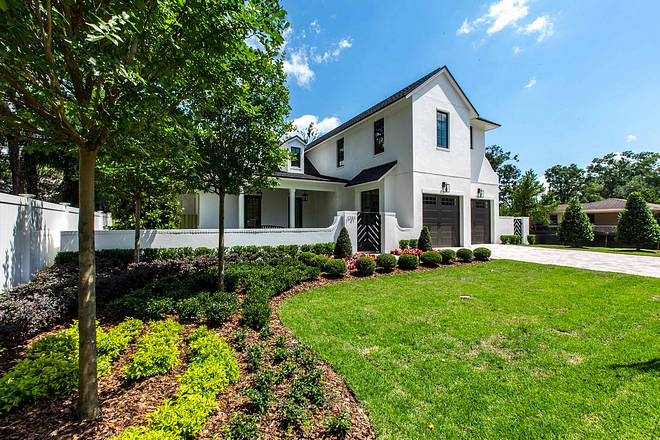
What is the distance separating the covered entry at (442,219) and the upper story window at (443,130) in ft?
9.69

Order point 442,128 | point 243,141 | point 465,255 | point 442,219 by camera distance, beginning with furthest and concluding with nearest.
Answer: point 442,128 → point 442,219 → point 465,255 → point 243,141

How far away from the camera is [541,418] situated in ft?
7.95

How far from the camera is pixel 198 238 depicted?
9.88 metres

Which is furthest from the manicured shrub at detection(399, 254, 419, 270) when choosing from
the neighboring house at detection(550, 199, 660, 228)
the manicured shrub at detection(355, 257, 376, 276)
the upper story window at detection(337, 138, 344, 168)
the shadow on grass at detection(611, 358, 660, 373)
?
the neighboring house at detection(550, 199, 660, 228)

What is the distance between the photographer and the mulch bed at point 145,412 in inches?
85.4

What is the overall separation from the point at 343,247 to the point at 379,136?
8.50 meters

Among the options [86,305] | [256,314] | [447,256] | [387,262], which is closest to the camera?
[86,305]

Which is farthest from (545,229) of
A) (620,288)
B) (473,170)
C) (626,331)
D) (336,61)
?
(626,331)

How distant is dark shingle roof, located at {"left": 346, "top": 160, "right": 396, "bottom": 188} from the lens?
1430 centimetres

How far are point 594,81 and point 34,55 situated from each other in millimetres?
16196

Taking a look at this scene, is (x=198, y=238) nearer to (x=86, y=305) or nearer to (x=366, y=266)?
(x=366, y=266)

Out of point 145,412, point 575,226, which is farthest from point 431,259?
point 575,226

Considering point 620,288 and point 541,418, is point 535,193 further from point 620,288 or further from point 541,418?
point 541,418

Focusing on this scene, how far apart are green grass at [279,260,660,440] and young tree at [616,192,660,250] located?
13541 mm
